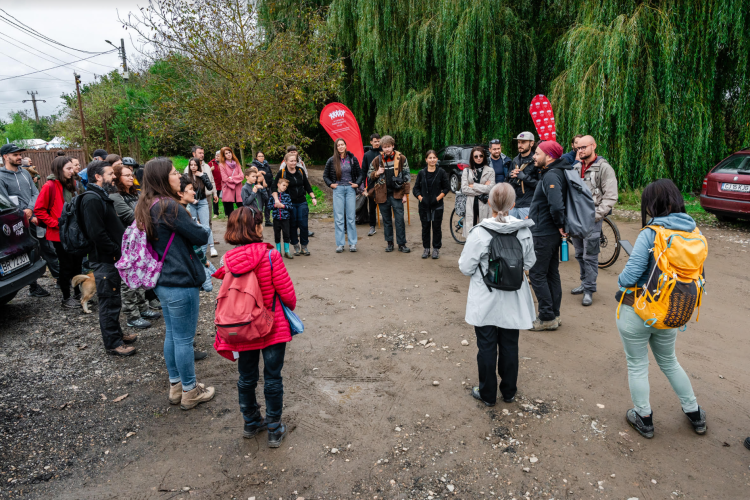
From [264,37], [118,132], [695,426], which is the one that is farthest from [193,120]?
[118,132]

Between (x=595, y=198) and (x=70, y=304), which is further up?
(x=595, y=198)

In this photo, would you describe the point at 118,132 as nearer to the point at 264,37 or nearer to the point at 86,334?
the point at 264,37

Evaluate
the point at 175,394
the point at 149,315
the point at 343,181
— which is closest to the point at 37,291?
the point at 149,315

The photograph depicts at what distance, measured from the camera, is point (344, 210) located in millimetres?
7965

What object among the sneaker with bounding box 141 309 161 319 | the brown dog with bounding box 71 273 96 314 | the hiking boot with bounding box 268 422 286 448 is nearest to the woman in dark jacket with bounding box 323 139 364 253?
the sneaker with bounding box 141 309 161 319

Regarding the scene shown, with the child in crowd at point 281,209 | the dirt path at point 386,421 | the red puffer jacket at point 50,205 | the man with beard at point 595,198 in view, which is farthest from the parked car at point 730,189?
the red puffer jacket at point 50,205

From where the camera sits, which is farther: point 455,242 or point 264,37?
point 264,37

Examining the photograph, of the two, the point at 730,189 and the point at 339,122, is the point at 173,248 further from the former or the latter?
the point at 730,189

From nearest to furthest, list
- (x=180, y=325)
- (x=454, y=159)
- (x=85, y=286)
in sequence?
1. (x=180, y=325)
2. (x=85, y=286)
3. (x=454, y=159)

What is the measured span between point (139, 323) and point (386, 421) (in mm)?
3241

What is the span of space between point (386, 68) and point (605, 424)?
12.5m

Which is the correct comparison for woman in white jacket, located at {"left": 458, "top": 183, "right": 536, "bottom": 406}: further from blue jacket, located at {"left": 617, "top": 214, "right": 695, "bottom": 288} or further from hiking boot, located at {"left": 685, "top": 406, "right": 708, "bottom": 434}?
hiking boot, located at {"left": 685, "top": 406, "right": 708, "bottom": 434}

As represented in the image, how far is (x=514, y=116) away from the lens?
13.0m

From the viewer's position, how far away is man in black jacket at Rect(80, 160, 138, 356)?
4.22m
